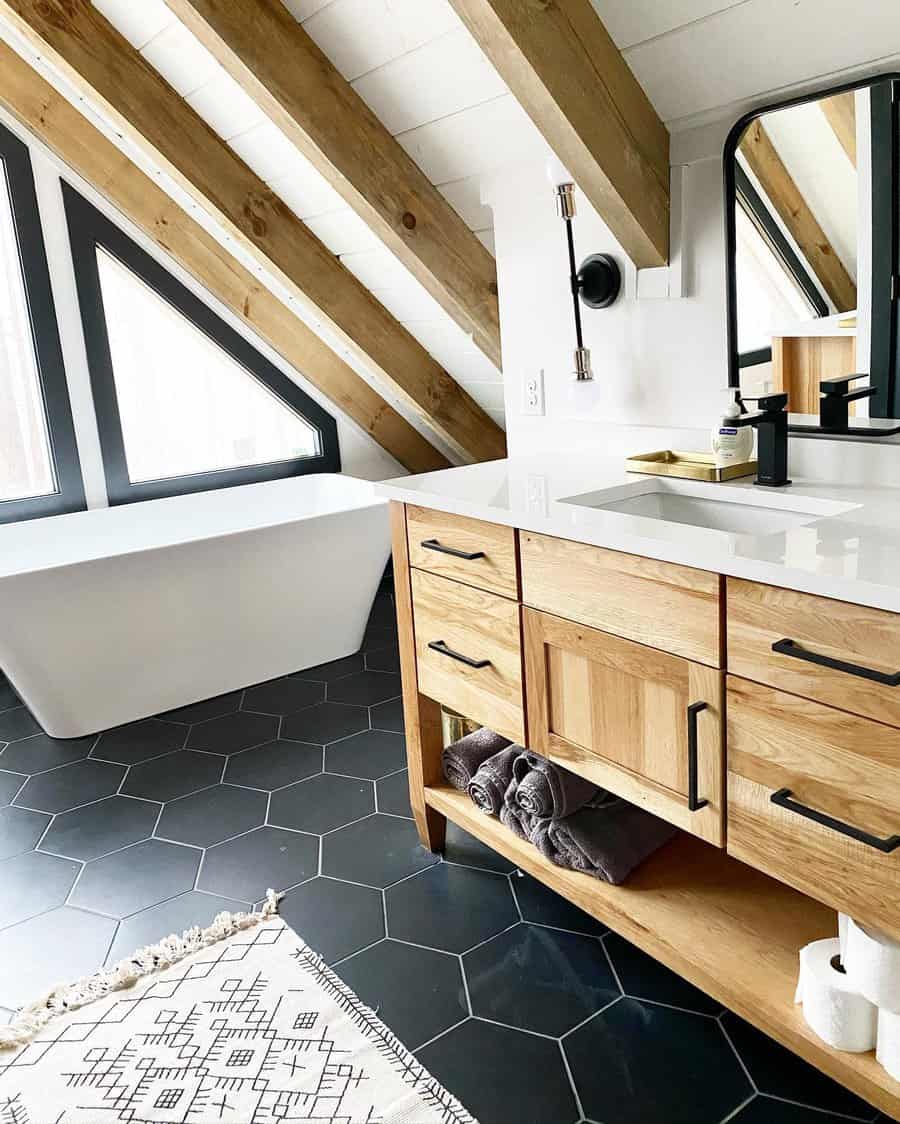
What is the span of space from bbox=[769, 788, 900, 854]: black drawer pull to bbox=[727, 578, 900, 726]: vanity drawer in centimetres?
17

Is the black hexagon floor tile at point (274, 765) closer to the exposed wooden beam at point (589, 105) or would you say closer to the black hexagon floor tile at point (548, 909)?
the black hexagon floor tile at point (548, 909)

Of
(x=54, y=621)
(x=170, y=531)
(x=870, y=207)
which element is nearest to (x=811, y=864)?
(x=870, y=207)

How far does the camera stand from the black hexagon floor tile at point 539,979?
182 centimetres

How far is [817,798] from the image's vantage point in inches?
54.2

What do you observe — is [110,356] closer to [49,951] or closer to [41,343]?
[41,343]

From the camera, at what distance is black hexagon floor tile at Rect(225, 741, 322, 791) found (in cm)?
279

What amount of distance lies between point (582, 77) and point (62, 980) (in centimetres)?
207

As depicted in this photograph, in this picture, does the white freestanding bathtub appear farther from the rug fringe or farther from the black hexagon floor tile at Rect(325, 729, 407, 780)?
the rug fringe

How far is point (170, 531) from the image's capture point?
4.01 meters

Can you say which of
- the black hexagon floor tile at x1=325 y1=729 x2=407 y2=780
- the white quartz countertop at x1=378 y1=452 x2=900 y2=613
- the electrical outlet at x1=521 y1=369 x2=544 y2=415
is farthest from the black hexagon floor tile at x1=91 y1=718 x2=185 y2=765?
the electrical outlet at x1=521 y1=369 x2=544 y2=415

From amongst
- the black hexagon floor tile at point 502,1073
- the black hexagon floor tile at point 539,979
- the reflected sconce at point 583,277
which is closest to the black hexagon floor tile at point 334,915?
the black hexagon floor tile at point 539,979

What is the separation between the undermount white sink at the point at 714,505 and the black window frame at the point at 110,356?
8.51 feet

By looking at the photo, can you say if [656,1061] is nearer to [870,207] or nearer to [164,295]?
[870,207]

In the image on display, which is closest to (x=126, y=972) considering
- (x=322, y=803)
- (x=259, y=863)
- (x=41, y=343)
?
(x=259, y=863)
